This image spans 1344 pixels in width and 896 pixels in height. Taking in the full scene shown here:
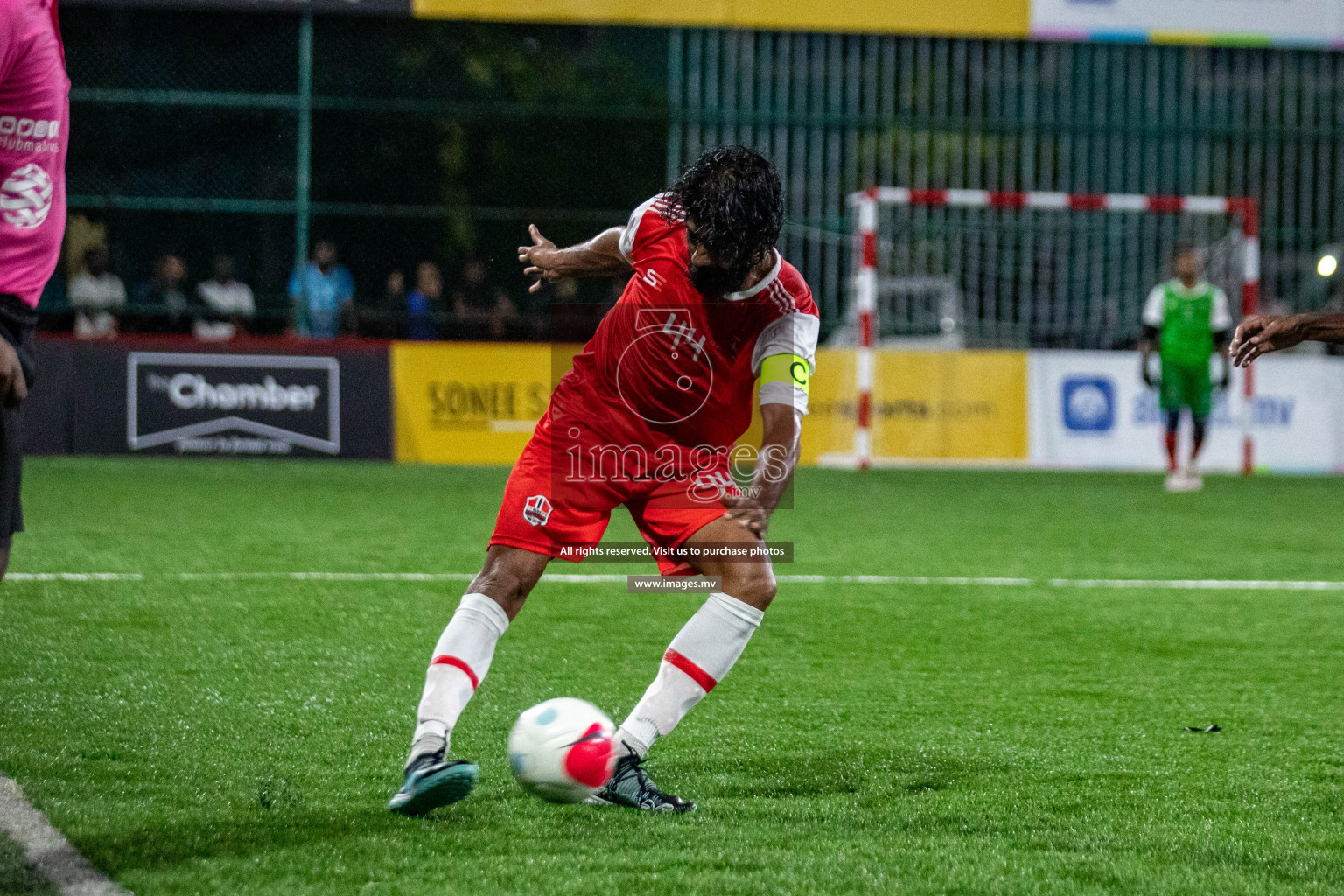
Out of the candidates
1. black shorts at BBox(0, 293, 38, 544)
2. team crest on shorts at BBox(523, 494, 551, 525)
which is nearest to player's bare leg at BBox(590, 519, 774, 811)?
team crest on shorts at BBox(523, 494, 551, 525)

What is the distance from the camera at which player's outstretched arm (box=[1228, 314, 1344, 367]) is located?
3910 millimetres

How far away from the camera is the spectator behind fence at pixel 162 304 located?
15188mm

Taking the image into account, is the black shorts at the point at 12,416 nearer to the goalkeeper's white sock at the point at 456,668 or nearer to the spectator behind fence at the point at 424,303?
the goalkeeper's white sock at the point at 456,668

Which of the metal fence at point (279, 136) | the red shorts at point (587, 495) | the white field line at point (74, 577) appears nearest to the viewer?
the red shorts at point (587, 495)

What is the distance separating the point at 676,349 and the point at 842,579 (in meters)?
4.05

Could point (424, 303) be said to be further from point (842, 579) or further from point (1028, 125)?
point (842, 579)

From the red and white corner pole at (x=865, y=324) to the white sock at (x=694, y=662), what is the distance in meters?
11.4

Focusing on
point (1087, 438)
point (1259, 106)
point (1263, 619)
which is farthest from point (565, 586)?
point (1259, 106)

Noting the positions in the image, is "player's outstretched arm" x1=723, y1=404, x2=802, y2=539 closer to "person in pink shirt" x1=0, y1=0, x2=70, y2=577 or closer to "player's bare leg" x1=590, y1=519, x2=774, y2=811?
"player's bare leg" x1=590, y1=519, x2=774, y2=811

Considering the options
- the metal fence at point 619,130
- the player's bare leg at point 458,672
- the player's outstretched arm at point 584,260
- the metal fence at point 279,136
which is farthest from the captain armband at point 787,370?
the metal fence at point 279,136

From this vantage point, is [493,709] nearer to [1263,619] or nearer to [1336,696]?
[1336,696]

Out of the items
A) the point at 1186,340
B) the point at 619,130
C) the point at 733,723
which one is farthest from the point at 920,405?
the point at 733,723

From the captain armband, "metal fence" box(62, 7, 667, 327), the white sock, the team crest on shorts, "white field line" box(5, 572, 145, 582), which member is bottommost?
"white field line" box(5, 572, 145, 582)

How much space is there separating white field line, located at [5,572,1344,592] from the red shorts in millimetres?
3609
